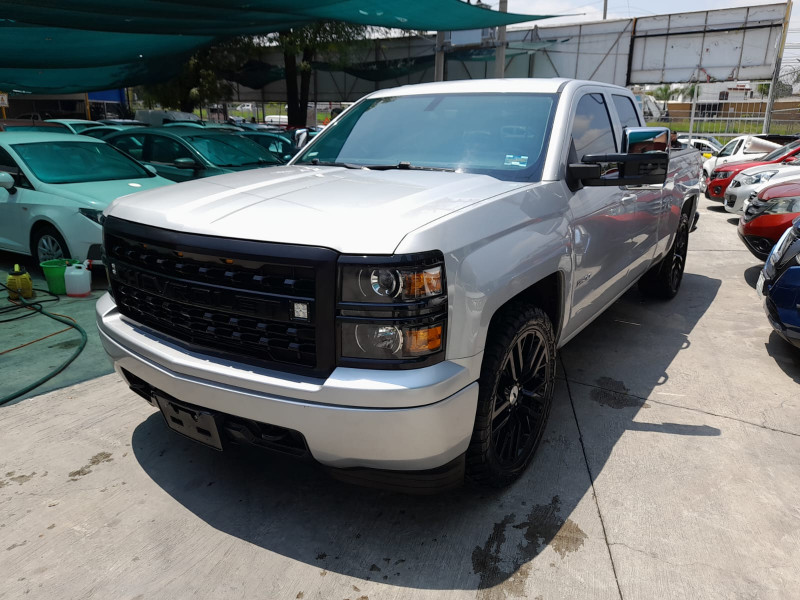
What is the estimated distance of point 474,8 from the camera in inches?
393

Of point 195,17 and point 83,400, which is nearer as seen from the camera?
point 83,400

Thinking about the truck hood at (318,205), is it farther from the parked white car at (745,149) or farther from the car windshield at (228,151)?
the parked white car at (745,149)

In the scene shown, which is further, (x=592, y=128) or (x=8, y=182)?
(x=8, y=182)

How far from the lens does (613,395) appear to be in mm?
3988

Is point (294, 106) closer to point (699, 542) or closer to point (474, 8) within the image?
point (474, 8)

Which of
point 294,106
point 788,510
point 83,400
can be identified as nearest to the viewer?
point 788,510

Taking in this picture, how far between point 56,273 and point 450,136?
415 centimetres

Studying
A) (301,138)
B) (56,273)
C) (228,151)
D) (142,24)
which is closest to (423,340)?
(301,138)

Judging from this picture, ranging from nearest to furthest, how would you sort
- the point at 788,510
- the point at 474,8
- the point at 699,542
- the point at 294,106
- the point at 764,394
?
the point at 699,542
the point at 788,510
the point at 764,394
the point at 474,8
the point at 294,106

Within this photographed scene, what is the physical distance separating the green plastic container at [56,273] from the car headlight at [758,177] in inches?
389

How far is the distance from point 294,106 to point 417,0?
539 inches

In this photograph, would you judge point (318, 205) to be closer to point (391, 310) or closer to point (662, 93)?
point (391, 310)

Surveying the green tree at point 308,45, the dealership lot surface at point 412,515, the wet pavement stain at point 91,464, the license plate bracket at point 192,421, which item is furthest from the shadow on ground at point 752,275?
the green tree at point 308,45

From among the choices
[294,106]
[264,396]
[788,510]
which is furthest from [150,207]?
[294,106]
